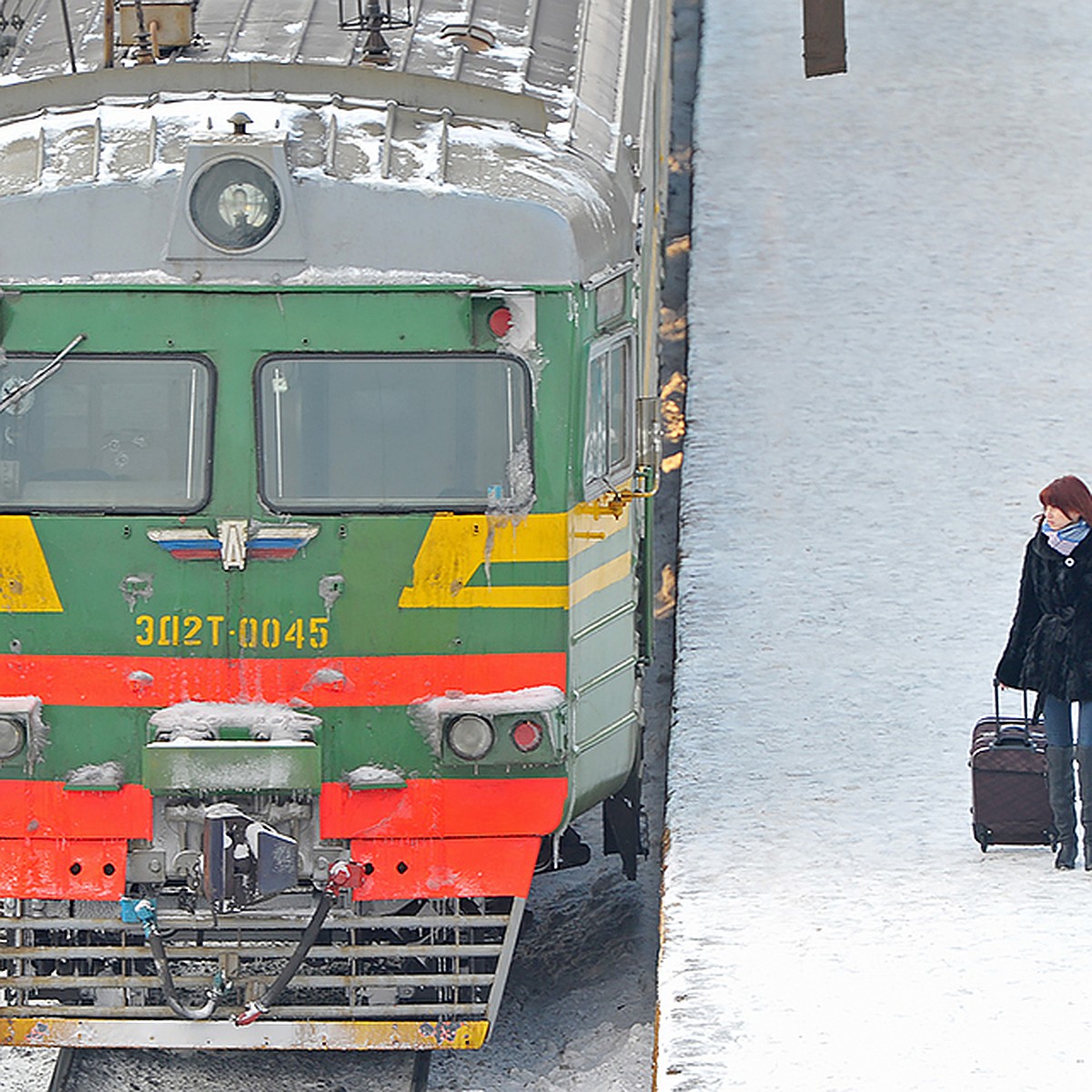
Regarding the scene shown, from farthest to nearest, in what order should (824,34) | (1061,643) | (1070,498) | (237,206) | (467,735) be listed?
(824,34) < (1061,643) < (1070,498) < (467,735) < (237,206)

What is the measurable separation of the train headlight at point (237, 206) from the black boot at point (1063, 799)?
374cm

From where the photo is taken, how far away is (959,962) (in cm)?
873

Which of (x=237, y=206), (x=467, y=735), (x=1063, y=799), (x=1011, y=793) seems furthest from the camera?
(x=1011, y=793)

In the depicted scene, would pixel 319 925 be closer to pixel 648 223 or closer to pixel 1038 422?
pixel 648 223

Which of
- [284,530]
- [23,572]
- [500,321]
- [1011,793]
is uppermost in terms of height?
[500,321]

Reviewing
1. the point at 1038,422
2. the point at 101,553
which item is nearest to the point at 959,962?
the point at 101,553

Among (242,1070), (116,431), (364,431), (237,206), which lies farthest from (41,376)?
(242,1070)

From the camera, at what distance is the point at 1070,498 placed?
9359 mm

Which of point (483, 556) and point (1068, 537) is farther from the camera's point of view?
point (1068, 537)

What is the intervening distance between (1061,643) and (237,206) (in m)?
3.57

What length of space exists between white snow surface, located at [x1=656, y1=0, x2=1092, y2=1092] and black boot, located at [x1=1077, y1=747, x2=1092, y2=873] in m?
0.15

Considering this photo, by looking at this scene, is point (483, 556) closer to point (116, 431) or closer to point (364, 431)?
point (364, 431)

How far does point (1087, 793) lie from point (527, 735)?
98.9 inches

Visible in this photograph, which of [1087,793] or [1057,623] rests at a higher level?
[1057,623]
